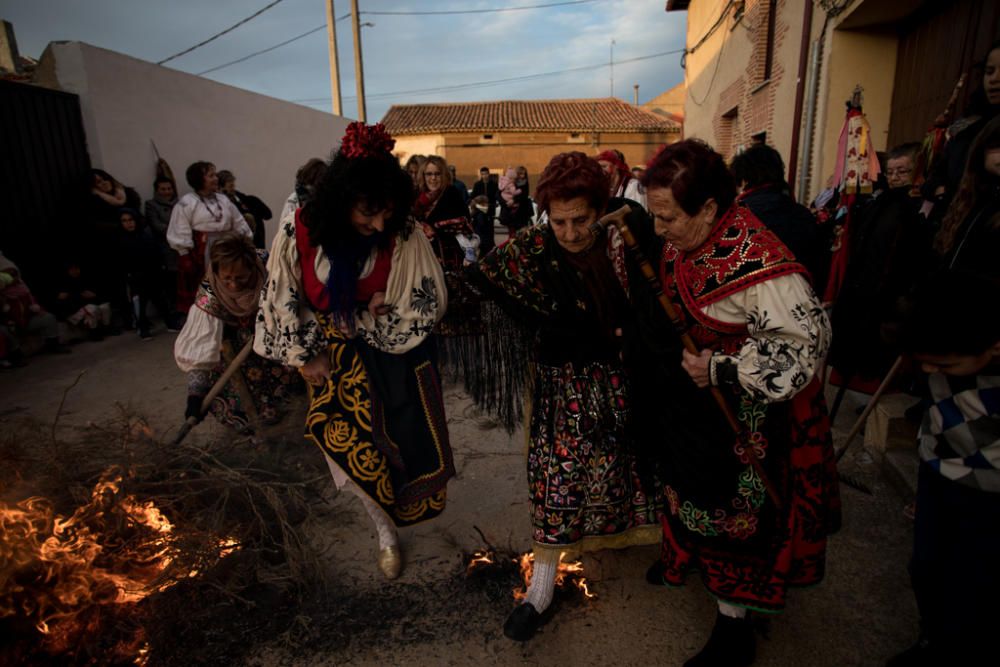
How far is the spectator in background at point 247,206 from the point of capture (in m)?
7.29

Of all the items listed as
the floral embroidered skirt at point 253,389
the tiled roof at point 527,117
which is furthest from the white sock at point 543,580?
the tiled roof at point 527,117

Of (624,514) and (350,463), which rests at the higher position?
(350,463)

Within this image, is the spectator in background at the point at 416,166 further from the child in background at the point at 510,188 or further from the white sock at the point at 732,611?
the white sock at the point at 732,611

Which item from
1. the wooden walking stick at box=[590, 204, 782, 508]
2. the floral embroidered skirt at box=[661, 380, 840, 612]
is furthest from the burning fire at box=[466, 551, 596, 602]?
the wooden walking stick at box=[590, 204, 782, 508]

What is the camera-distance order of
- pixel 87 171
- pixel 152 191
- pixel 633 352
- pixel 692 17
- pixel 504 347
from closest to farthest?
pixel 633 352, pixel 504 347, pixel 87 171, pixel 152 191, pixel 692 17

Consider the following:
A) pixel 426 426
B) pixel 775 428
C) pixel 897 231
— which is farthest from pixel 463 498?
pixel 897 231

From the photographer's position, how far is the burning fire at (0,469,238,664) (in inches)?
80.4

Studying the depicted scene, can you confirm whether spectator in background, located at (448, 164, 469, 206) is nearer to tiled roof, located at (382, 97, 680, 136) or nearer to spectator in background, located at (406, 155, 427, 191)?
spectator in background, located at (406, 155, 427, 191)

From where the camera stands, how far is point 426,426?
251 cm

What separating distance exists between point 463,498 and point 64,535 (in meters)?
1.79

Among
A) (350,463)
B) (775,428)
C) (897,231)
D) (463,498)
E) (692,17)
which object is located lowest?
(463,498)

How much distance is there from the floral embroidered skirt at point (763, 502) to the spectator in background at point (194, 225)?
5.99 meters

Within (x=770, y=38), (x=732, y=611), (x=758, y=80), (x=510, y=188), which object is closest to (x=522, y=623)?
(x=732, y=611)

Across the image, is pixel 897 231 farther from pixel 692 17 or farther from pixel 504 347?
pixel 692 17
